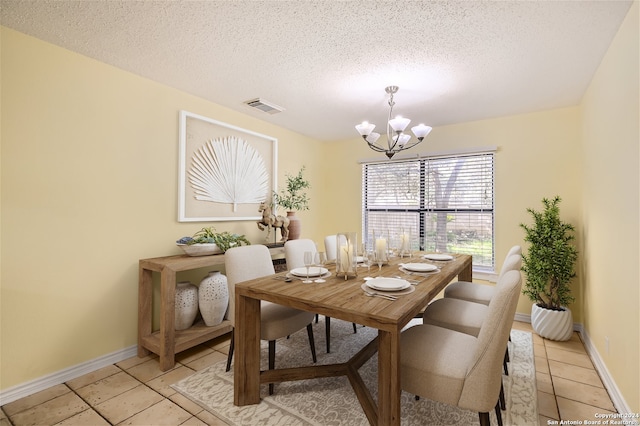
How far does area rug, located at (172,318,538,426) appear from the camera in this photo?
67.9 inches

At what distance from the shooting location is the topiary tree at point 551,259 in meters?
2.85

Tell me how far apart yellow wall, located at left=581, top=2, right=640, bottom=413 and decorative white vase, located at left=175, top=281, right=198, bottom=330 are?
9.97ft

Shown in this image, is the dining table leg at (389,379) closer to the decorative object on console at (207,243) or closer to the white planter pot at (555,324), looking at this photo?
the decorative object on console at (207,243)

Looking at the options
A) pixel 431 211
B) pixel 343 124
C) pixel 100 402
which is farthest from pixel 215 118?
pixel 431 211

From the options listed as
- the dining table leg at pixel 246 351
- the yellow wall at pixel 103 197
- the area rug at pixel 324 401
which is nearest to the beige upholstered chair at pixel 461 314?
the area rug at pixel 324 401

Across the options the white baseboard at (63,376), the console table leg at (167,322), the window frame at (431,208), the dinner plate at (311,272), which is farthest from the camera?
the window frame at (431,208)

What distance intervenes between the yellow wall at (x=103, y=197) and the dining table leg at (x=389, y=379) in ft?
4.61

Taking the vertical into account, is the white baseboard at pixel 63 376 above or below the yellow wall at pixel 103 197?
below

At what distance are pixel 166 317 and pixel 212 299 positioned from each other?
455 millimetres

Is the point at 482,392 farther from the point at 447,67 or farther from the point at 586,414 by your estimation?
the point at 447,67

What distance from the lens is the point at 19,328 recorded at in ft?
6.40

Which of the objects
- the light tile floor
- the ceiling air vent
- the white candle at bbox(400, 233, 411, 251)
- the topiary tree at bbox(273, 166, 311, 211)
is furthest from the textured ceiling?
the light tile floor

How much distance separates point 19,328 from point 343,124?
354cm

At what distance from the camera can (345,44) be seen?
2.03 metres
